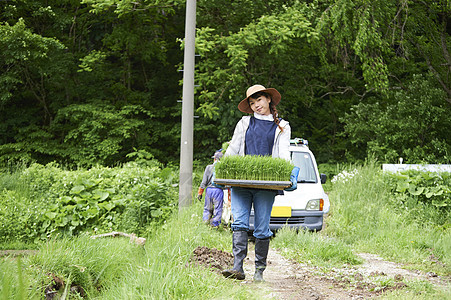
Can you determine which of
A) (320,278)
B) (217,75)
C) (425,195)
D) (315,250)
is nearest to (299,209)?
(315,250)

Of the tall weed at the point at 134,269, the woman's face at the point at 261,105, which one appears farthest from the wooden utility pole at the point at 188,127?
the woman's face at the point at 261,105

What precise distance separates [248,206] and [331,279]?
1.44m

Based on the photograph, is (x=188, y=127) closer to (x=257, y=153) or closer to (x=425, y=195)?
(x=257, y=153)

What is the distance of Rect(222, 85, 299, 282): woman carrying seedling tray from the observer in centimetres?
518

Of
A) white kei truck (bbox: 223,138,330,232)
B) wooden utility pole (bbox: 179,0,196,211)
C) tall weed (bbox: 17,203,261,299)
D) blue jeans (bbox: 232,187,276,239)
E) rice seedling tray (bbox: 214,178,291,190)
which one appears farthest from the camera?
wooden utility pole (bbox: 179,0,196,211)

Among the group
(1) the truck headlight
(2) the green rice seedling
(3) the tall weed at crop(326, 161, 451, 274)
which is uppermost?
(2) the green rice seedling

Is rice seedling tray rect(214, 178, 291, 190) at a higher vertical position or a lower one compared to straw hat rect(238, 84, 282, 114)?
lower

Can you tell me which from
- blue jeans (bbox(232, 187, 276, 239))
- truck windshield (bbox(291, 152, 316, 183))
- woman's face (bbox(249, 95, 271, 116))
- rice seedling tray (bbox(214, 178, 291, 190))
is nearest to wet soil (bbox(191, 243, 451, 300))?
blue jeans (bbox(232, 187, 276, 239))

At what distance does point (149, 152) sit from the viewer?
68.0 feet

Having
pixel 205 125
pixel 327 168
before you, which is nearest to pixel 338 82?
pixel 327 168

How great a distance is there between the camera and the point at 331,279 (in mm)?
5750

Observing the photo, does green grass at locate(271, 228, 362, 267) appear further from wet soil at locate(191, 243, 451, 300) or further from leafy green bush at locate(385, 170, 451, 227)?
leafy green bush at locate(385, 170, 451, 227)

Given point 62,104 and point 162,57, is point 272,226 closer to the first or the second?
point 162,57

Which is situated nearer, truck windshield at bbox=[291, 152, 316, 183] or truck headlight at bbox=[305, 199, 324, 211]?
truck headlight at bbox=[305, 199, 324, 211]
